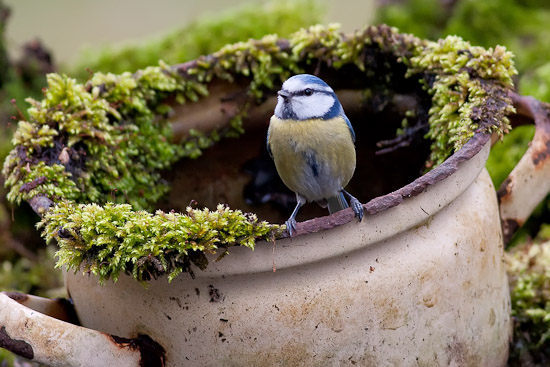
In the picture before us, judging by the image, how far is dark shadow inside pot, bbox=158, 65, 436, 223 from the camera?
105 inches

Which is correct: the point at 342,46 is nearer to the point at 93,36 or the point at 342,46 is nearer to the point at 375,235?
the point at 375,235

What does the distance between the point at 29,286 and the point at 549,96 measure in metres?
2.79

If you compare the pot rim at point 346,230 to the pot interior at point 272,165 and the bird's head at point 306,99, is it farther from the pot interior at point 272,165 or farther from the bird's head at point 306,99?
the pot interior at point 272,165

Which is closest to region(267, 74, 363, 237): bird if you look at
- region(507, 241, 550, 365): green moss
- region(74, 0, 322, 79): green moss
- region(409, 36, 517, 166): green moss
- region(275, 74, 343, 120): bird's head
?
region(275, 74, 343, 120): bird's head

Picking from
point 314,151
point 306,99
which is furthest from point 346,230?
point 306,99

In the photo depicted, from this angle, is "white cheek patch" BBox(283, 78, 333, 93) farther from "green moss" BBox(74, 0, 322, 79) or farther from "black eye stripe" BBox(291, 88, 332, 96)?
"green moss" BBox(74, 0, 322, 79)

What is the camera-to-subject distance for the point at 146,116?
8.73 ft

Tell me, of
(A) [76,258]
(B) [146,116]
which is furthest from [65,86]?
(A) [76,258]

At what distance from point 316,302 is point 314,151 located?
2.19 feet

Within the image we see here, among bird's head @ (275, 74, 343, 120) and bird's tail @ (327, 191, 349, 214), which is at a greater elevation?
bird's head @ (275, 74, 343, 120)

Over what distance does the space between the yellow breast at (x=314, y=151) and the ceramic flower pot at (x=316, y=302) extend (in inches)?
18.2

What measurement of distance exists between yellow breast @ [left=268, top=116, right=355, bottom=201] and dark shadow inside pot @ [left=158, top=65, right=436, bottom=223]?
0.35 m

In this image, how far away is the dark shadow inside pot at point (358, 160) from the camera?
2.66 metres

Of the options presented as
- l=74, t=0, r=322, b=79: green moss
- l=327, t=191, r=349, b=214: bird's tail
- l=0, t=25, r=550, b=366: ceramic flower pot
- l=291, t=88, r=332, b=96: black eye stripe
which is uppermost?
l=291, t=88, r=332, b=96: black eye stripe
